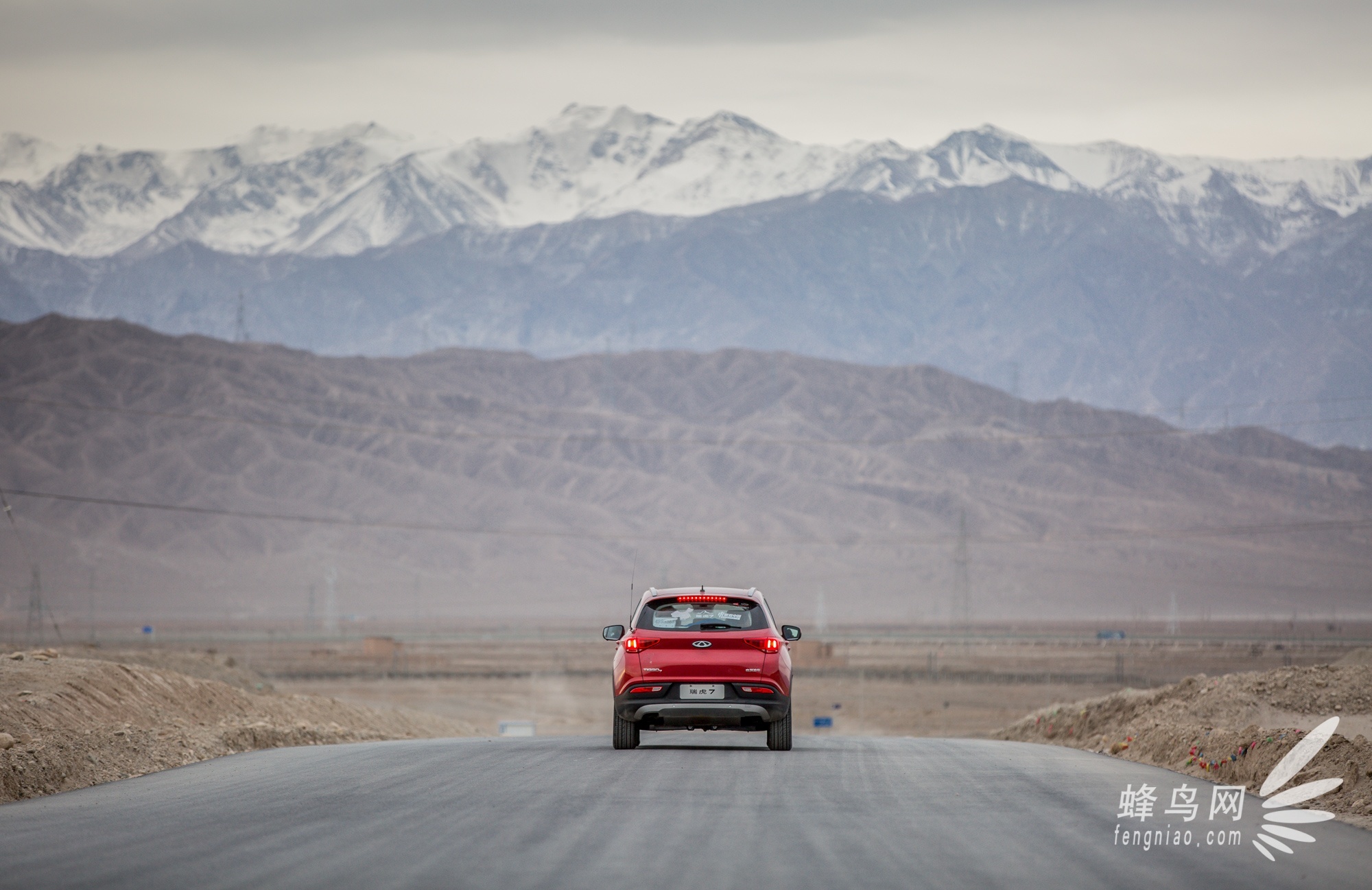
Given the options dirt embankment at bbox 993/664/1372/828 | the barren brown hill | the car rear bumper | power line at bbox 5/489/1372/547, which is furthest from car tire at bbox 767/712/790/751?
power line at bbox 5/489/1372/547

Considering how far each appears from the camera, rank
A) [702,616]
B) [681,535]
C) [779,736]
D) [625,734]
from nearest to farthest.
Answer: [702,616] < [779,736] < [625,734] < [681,535]

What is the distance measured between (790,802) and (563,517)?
16847 cm

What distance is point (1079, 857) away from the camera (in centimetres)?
1170

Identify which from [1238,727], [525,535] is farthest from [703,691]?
[525,535]

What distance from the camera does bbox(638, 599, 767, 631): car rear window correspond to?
1894 cm

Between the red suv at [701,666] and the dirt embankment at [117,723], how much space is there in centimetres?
529

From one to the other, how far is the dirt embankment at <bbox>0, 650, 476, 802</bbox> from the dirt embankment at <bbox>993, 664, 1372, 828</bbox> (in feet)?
37.0

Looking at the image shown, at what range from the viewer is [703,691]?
1856cm

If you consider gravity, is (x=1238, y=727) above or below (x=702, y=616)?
below

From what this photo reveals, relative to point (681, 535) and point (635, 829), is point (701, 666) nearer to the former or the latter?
point (635, 829)

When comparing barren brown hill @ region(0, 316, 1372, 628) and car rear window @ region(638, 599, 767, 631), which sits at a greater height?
barren brown hill @ region(0, 316, 1372, 628)

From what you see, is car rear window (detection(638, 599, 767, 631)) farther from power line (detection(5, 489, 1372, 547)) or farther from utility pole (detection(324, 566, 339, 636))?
power line (detection(5, 489, 1372, 547))

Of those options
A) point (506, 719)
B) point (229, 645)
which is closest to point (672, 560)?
point (229, 645)

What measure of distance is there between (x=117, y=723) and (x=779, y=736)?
28.7 feet
